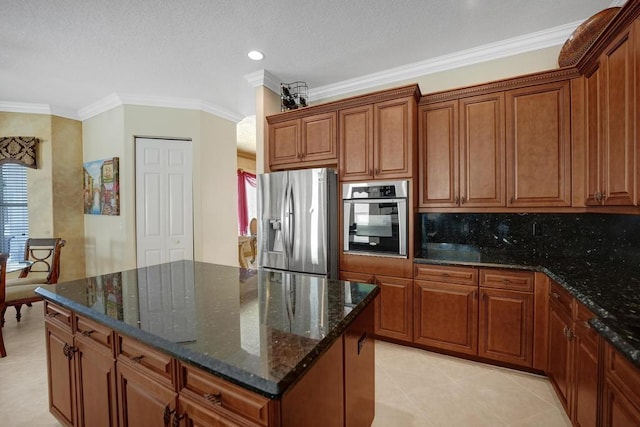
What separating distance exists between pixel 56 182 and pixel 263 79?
11.7 ft

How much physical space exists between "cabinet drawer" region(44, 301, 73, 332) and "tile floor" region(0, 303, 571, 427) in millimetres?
790

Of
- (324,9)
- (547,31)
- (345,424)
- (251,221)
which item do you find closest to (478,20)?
(547,31)

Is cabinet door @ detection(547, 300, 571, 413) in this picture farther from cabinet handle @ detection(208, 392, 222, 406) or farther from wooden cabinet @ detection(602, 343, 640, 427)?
cabinet handle @ detection(208, 392, 222, 406)

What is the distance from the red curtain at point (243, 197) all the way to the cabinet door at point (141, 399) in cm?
663

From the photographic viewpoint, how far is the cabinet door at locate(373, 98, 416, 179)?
101 inches

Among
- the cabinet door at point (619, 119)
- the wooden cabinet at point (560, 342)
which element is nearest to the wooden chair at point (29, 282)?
the wooden cabinet at point (560, 342)

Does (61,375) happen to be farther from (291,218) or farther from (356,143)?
(356,143)

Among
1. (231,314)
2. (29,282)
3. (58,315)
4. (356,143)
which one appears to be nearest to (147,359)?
(231,314)

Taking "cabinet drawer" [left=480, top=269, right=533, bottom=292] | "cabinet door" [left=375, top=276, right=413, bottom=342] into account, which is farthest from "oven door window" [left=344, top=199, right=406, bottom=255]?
"cabinet drawer" [left=480, top=269, right=533, bottom=292]

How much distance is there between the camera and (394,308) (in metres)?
2.63

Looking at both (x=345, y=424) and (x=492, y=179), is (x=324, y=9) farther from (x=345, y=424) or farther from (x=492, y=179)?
(x=345, y=424)

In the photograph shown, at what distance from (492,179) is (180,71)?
133 inches

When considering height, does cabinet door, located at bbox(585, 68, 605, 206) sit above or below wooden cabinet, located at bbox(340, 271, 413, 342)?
above

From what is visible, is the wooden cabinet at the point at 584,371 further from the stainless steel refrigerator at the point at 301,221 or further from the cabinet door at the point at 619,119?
the stainless steel refrigerator at the point at 301,221
